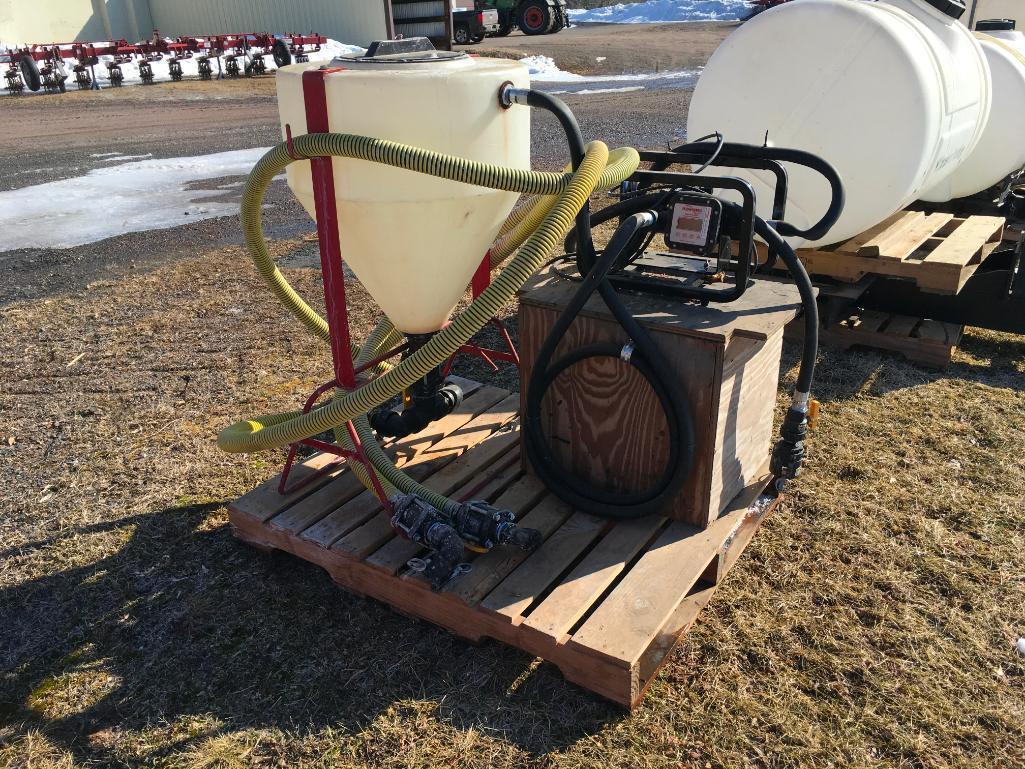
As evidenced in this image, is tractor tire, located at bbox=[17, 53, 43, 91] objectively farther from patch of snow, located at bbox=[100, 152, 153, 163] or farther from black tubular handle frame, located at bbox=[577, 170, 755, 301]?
black tubular handle frame, located at bbox=[577, 170, 755, 301]

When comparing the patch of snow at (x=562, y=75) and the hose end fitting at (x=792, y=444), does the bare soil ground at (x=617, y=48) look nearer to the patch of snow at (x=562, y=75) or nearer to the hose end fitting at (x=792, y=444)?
the patch of snow at (x=562, y=75)

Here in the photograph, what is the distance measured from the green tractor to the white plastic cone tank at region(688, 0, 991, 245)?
23421 mm

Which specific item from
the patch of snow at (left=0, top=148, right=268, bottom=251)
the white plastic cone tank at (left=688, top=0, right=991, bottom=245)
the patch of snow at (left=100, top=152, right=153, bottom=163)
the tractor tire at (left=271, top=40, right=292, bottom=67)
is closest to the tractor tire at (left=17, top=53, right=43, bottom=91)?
the tractor tire at (left=271, top=40, right=292, bottom=67)

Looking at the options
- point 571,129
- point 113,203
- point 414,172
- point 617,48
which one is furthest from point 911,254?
point 617,48

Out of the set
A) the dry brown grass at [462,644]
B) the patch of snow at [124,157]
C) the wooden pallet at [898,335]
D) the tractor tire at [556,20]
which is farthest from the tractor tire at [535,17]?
the dry brown grass at [462,644]

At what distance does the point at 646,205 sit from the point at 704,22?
37.7m

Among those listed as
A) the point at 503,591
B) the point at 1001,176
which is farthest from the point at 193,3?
the point at 503,591

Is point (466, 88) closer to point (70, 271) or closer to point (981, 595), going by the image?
point (981, 595)

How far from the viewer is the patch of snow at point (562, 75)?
754 inches

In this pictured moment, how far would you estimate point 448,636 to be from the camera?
256cm

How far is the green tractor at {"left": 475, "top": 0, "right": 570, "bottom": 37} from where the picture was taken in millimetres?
25375

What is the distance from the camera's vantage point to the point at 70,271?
19.8ft

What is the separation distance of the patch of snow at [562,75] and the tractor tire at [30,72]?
10.5 meters

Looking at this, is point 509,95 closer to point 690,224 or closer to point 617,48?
point 690,224
